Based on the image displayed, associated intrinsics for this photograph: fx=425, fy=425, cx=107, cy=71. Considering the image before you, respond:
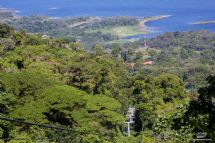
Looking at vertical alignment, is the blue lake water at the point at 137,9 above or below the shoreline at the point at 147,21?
above

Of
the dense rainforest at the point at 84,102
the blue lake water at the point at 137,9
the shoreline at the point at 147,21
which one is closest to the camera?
the dense rainforest at the point at 84,102

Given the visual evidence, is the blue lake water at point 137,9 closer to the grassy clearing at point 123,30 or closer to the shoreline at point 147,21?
the shoreline at point 147,21

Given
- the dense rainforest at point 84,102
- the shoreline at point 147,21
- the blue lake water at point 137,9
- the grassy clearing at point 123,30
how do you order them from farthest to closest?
1. the blue lake water at point 137,9
2. the shoreline at point 147,21
3. the grassy clearing at point 123,30
4. the dense rainforest at point 84,102

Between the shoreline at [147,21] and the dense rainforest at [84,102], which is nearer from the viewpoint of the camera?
the dense rainforest at [84,102]

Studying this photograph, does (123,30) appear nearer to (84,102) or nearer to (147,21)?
(147,21)

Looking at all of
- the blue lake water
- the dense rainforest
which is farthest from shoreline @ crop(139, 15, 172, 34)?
the dense rainforest

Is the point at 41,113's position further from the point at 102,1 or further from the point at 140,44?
the point at 102,1

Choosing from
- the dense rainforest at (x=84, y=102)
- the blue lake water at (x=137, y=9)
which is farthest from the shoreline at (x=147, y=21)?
the dense rainforest at (x=84, y=102)

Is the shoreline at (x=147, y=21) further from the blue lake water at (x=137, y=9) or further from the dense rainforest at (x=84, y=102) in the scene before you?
the dense rainforest at (x=84, y=102)

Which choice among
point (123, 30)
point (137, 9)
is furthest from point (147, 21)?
point (137, 9)

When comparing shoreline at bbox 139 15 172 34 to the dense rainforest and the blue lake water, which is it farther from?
the dense rainforest
